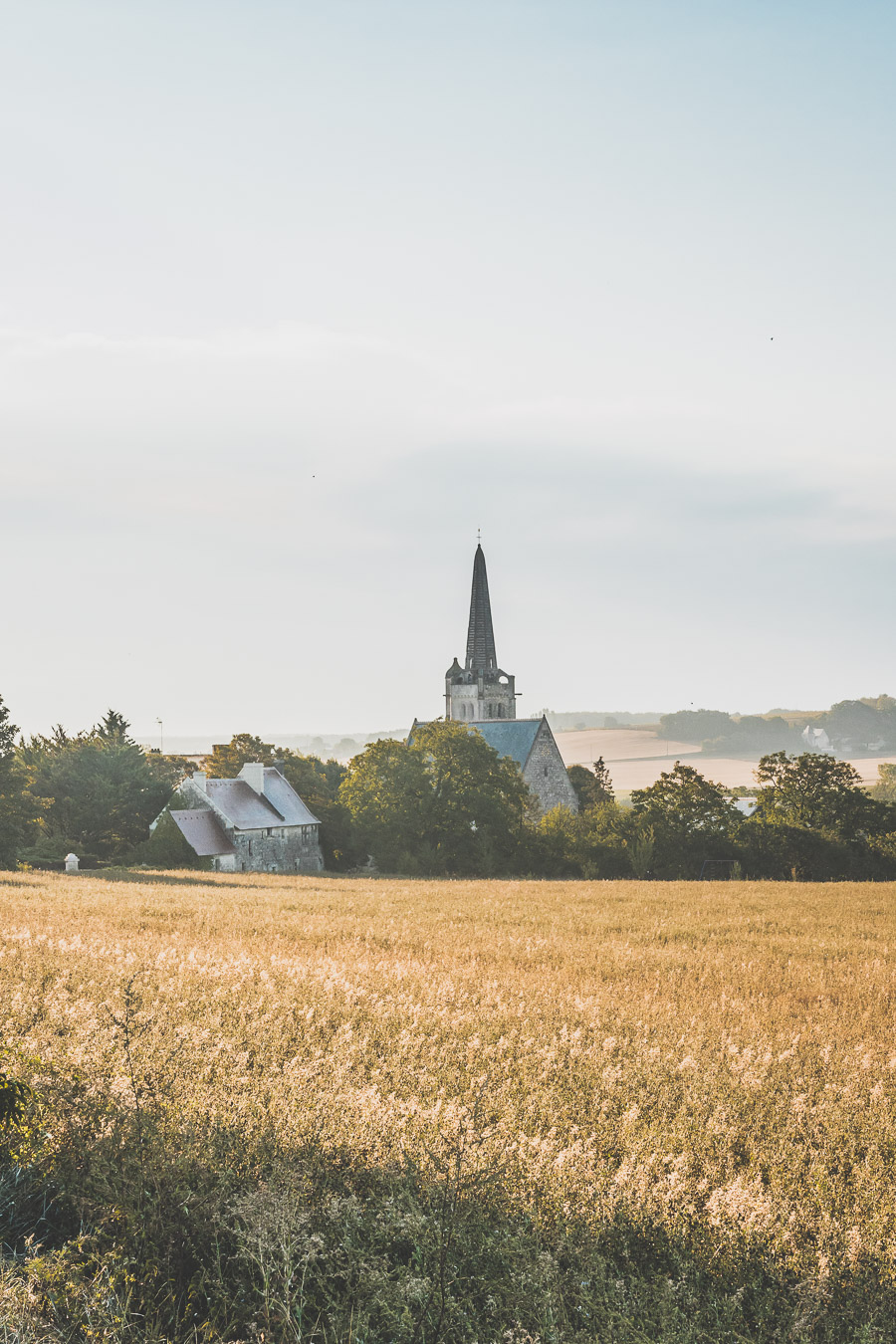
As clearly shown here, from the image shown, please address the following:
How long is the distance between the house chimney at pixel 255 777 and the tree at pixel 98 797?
5.58 metres

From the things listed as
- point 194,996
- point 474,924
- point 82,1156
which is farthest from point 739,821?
point 82,1156

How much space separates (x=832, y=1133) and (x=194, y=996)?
5332 mm

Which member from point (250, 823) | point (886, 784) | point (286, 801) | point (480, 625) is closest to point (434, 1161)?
point (250, 823)

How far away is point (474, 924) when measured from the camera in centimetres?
1666

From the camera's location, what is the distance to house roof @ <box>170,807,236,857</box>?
48.3 m

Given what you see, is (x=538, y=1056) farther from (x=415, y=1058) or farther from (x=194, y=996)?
(x=194, y=996)

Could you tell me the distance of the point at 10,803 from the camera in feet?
156

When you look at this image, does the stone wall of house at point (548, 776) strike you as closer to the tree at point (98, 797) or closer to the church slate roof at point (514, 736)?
the church slate roof at point (514, 736)

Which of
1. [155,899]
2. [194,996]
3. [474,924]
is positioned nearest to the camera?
[194,996]

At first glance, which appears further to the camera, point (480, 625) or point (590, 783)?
point (480, 625)

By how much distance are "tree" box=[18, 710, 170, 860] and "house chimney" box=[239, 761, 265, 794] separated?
18.3ft

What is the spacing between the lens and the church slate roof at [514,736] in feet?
265

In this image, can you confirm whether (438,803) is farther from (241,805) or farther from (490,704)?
(490,704)

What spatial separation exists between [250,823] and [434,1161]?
160 feet
